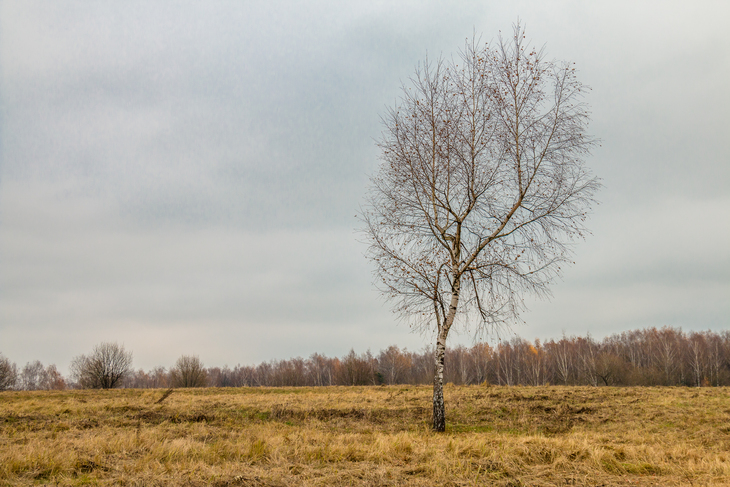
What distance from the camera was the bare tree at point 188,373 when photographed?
60.3 meters

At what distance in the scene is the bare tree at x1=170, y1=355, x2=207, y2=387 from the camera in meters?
60.3

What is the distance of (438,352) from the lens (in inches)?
492

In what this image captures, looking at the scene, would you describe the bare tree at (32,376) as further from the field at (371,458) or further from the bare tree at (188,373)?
the field at (371,458)

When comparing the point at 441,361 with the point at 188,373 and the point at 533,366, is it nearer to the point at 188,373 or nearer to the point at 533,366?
the point at 188,373

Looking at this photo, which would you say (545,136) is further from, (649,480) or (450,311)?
(649,480)

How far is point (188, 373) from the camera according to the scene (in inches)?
2379

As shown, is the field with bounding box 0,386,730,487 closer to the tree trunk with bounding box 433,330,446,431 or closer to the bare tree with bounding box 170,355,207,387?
the tree trunk with bounding box 433,330,446,431

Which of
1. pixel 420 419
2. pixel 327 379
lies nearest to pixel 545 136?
pixel 420 419

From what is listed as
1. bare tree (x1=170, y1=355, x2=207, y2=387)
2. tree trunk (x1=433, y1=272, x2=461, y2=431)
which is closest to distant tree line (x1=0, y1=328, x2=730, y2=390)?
bare tree (x1=170, y1=355, x2=207, y2=387)

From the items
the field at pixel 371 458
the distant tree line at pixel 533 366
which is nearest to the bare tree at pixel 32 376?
the distant tree line at pixel 533 366

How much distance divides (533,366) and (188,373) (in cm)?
5691

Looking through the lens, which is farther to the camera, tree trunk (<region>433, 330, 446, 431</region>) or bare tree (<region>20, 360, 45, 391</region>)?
bare tree (<region>20, 360, 45, 391</region>)

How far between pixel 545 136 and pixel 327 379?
103 metres

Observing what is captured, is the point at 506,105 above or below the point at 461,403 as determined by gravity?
above
